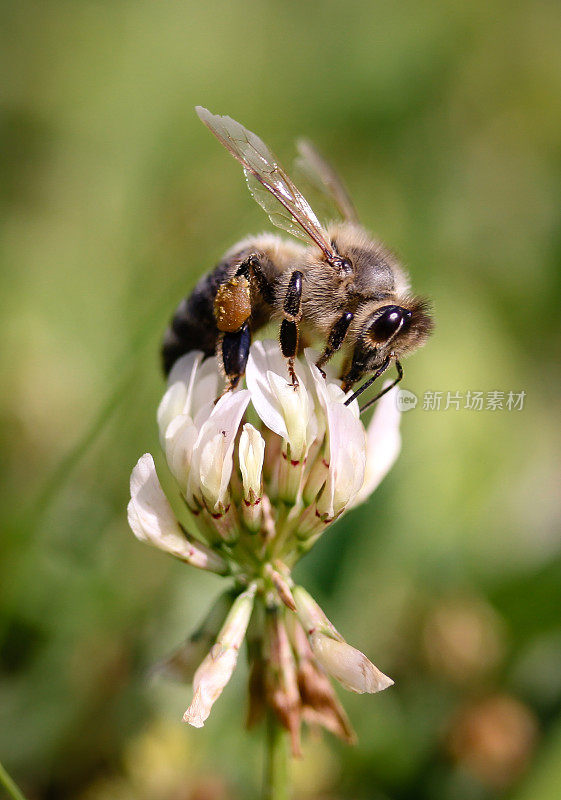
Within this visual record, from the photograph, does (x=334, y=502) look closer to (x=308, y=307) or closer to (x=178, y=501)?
(x=308, y=307)

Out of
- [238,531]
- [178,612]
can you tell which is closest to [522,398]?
[178,612]

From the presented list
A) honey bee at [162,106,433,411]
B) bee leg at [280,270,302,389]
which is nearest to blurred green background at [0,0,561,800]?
honey bee at [162,106,433,411]

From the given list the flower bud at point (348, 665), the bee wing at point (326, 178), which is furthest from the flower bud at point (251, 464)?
the bee wing at point (326, 178)

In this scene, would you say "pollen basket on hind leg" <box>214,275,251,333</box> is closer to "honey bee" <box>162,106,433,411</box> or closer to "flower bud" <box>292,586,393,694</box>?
"honey bee" <box>162,106,433,411</box>

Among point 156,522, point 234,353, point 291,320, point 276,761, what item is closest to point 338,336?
point 291,320

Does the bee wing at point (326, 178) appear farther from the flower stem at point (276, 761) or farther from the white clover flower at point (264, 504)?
the flower stem at point (276, 761)

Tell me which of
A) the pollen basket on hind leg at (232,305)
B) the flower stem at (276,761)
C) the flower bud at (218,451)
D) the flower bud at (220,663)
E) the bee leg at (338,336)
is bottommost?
the flower stem at (276,761)
